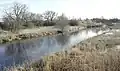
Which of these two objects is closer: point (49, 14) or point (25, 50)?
point (25, 50)

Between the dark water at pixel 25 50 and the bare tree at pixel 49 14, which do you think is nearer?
the dark water at pixel 25 50

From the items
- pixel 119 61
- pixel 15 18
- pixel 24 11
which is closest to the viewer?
pixel 119 61

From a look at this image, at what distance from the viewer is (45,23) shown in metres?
70.2

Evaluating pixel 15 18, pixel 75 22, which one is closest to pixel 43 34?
pixel 15 18

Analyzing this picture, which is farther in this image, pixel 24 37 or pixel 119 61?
pixel 24 37

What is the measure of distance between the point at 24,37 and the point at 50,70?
29975mm

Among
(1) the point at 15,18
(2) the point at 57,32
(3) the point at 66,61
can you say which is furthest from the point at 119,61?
(1) the point at 15,18

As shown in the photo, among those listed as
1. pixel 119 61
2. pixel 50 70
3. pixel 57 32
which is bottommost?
pixel 57 32

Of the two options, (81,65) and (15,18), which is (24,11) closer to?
(15,18)

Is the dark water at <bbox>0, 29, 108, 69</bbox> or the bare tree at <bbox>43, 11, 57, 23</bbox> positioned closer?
the dark water at <bbox>0, 29, 108, 69</bbox>

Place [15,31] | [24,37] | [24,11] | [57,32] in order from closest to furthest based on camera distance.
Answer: [24,37]
[15,31]
[57,32]
[24,11]

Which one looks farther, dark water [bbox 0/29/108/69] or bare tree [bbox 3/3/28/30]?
bare tree [bbox 3/3/28/30]

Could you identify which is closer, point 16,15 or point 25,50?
point 25,50

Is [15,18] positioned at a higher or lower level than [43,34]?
higher
